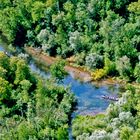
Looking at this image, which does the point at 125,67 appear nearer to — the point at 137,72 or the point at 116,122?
the point at 137,72

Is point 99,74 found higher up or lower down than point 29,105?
higher up

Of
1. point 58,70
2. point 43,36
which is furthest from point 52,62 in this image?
point 58,70

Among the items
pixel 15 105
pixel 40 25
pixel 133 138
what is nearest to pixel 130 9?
pixel 40 25

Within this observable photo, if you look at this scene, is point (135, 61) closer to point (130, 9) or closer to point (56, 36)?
point (130, 9)

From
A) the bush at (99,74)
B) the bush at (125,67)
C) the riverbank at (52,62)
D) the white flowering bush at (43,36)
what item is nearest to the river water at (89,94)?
the riverbank at (52,62)

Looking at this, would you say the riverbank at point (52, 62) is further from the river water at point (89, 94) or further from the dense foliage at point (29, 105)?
the dense foliage at point (29, 105)

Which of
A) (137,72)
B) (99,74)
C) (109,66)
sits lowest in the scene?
(137,72)

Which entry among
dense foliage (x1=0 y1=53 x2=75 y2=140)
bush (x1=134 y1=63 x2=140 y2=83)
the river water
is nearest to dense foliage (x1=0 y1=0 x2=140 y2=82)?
bush (x1=134 y1=63 x2=140 y2=83)

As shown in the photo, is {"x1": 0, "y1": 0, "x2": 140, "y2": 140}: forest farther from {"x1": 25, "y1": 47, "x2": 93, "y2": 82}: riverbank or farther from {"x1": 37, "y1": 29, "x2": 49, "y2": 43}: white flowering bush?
{"x1": 25, "y1": 47, "x2": 93, "y2": 82}: riverbank
